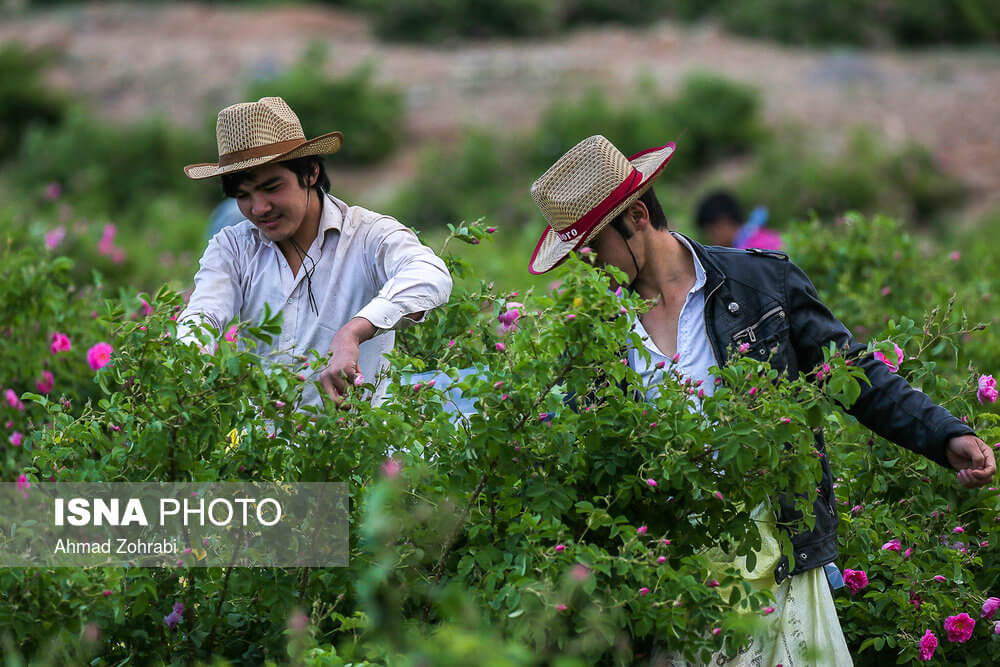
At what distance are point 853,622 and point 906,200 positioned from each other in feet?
40.2

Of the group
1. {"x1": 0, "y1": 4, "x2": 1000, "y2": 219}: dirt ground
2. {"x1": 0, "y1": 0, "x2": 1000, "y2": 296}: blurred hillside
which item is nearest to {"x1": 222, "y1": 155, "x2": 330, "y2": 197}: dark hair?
{"x1": 0, "y1": 0, "x2": 1000, "y2": 296}: blurred hillside

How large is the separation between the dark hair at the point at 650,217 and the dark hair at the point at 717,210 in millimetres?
4336

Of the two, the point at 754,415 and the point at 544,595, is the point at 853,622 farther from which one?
the point at 544,595

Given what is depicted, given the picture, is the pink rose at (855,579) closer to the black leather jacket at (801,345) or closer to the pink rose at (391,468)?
the black leather jacket at (801,345)

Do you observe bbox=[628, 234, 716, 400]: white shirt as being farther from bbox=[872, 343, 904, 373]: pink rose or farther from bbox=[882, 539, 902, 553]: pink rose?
bbox=[882, 539, 902, 553]: pink rose

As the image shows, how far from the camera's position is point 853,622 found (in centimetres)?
310

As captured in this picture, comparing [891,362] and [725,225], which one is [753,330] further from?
[725,225]

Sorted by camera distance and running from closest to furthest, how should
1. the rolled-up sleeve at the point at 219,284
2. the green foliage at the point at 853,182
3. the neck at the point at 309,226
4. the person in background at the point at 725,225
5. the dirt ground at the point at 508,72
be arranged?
the rolled-up sleeve at the point at 219,284, the neck at the point at 309,226, the person in background at the point at 725,225, the green foliage at the point at 853,182, the dirt ground at the point at 508,72

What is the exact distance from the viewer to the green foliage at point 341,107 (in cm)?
1825

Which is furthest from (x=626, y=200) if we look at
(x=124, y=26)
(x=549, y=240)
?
(x=124, y=26)

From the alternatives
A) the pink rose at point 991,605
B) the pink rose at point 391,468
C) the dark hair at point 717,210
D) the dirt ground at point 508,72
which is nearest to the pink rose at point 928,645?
the pink rose at point 991,605

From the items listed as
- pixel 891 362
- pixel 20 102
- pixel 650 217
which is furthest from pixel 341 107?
pixel 891 362

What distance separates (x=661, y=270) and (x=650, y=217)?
13cm

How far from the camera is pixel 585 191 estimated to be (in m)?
2.88
